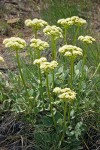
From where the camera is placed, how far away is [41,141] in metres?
2.70

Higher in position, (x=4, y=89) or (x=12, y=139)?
(x=4, y=89)

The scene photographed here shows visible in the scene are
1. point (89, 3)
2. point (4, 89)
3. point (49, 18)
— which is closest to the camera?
point (4, 89)

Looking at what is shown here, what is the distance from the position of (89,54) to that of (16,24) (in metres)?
2.17

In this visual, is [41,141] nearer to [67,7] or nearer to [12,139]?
[12,139]

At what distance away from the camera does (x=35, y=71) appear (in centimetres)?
320

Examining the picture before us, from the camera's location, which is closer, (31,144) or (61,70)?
(31,144)

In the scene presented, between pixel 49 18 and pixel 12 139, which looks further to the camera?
pixel 49 18

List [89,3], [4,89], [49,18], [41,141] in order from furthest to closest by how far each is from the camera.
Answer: [89,3] → [49,18] → [4,89] → [41,141]

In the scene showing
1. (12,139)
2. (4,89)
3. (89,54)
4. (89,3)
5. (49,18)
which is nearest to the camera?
(12,139)

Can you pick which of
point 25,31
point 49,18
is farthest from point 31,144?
point 25,31

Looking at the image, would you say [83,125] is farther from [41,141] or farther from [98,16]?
[98,16]

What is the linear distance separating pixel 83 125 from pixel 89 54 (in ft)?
3.09

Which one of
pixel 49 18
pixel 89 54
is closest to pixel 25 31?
pixel 49 18

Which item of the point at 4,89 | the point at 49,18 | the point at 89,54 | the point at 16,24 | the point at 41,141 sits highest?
the point at 16,24
